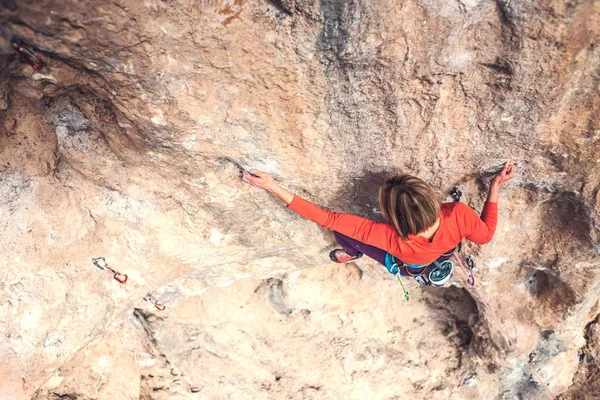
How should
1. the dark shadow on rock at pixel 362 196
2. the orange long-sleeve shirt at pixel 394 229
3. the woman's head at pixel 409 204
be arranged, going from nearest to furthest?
the woman's head at pixel 409 204 < the orange long-sleeve shirt at pixel 394 229 < the dark shadow on rock at pixel 362 196

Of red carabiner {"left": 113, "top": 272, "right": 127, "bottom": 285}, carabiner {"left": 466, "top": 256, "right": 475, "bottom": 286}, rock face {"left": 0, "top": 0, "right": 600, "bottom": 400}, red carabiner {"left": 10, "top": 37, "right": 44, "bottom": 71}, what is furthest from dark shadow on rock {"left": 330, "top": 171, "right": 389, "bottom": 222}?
red carabiner {"left": 10, "top": 37, "right": 44, "bottom": 71}

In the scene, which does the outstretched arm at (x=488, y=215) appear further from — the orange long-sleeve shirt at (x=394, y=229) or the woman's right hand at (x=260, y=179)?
the woman's right hand at (x=260, y=179)

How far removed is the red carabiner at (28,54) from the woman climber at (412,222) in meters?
1.18

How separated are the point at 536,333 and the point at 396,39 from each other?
2953 mm

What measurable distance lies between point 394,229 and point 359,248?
0.47m

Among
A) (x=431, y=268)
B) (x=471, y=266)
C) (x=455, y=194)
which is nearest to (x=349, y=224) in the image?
(x=431, y=268)

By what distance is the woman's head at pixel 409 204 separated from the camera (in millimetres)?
2387

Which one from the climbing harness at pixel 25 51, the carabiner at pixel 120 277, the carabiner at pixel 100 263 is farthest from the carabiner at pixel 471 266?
the climbing harness at pixel 25 51

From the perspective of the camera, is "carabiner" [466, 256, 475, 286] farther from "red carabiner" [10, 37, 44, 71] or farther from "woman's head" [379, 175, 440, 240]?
"red carabiner" [10, 37, 44, 71]

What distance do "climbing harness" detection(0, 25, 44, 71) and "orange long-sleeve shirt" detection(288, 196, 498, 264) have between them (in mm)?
1413

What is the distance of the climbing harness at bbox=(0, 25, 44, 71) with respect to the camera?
193 cm

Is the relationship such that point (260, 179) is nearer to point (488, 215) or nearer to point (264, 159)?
point (264, 159)

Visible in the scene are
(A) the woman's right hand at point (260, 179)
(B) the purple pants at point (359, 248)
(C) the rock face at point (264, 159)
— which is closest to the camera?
(C) the rock face at point (264, 159)

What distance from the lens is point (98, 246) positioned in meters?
2.96
